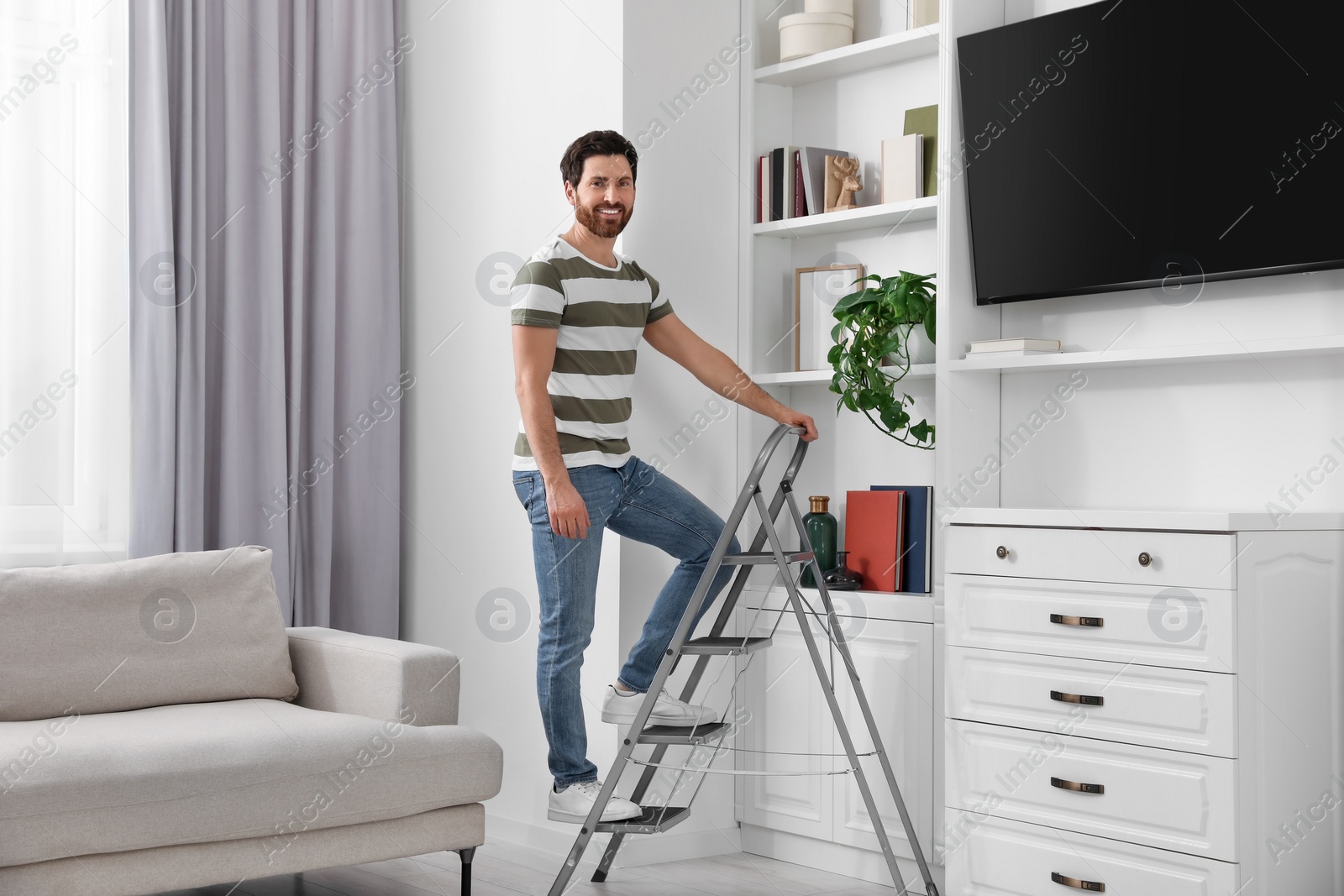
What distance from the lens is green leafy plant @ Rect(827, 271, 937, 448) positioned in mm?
3254

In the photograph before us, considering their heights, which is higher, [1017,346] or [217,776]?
[1017,346]

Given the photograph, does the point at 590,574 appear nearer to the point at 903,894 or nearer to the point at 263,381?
the point at 903,894

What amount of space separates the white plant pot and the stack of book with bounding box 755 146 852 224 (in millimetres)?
441

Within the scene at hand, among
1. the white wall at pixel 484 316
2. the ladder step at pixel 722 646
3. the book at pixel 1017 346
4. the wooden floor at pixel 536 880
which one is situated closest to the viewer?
the ladder step at pixel 722 646

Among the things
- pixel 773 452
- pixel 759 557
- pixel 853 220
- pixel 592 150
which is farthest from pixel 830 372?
pixel 592 150

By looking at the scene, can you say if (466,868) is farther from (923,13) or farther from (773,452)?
(923,13)

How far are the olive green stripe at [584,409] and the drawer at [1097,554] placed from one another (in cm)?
81

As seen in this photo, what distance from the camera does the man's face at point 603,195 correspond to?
2.99 metres

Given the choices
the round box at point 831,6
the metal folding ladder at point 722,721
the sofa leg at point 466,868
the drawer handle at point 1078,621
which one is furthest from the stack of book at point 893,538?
the round box at point 831,6

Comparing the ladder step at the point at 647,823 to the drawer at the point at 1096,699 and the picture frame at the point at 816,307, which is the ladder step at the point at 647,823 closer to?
the drawer at the point at 1096,699

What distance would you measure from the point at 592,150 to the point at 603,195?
0.35 feet

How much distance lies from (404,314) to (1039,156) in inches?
81.7

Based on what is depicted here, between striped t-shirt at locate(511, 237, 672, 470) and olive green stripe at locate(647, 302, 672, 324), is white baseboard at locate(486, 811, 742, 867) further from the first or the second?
olive green stripe at locate(647, 302, 672, 324)

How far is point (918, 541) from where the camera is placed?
3289 millimetres
